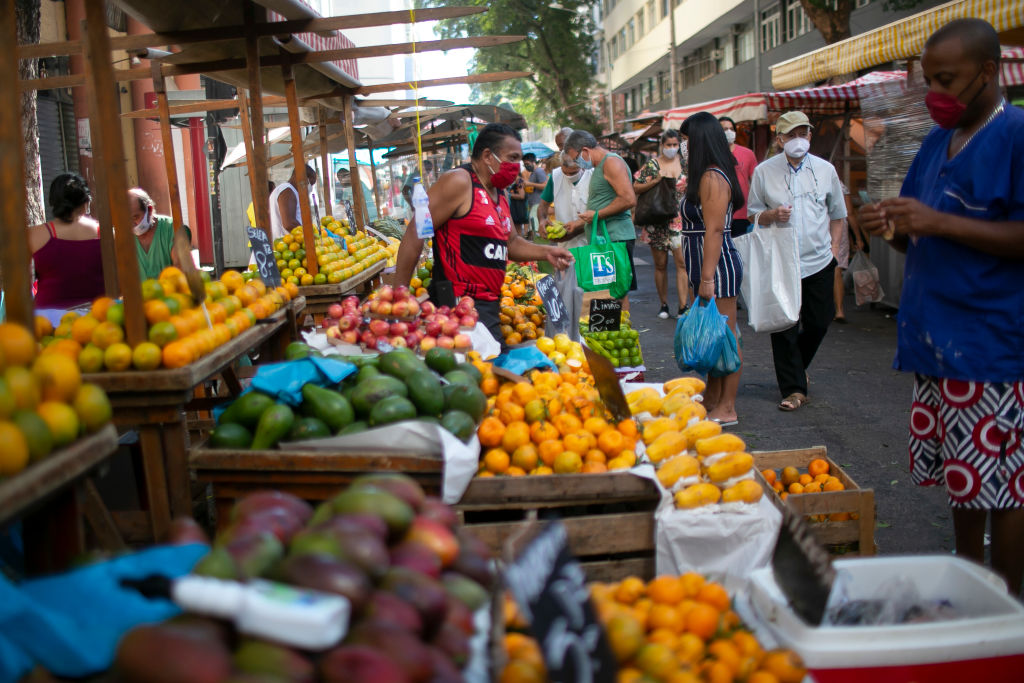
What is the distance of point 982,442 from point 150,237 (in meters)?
6.12

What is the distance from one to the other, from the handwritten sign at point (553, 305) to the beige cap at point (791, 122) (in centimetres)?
232

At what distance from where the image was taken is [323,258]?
6.69m

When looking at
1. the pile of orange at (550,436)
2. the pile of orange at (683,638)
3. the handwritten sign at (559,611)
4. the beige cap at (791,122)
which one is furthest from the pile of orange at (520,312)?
the handwritten sign at (559,611)

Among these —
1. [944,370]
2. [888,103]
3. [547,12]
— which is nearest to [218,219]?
[888,103]

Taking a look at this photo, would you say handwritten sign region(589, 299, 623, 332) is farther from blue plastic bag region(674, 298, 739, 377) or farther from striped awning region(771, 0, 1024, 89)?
striped awning region(771, 0, 1024, 89)

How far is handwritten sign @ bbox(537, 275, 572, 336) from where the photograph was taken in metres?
5.96

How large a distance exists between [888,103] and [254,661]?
443 cm

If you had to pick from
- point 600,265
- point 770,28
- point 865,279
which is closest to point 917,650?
point 600,265

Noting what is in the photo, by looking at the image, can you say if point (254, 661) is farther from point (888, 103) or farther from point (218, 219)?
point (218, 219)

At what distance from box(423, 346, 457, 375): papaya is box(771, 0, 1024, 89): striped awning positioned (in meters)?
5.57

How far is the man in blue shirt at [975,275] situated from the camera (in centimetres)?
285

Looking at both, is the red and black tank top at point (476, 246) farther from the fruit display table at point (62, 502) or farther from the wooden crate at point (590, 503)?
the fruit display table at point (62, 502)

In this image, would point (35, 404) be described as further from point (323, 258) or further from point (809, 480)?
point (323, 258)

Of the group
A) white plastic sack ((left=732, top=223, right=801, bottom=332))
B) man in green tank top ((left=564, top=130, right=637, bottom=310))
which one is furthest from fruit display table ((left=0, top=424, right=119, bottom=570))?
man in green tank top ((left=564, top=130, right=637, bottom=310))
